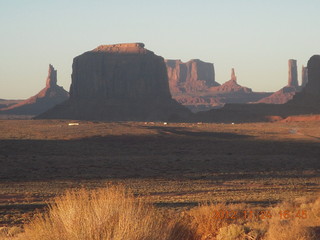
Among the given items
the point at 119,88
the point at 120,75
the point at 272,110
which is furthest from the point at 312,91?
the point at 120,75

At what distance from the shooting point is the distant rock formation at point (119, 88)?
156m

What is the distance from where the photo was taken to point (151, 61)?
182500 mm

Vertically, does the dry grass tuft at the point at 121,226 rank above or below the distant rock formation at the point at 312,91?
below

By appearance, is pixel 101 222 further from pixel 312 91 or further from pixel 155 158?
pixel 312 91

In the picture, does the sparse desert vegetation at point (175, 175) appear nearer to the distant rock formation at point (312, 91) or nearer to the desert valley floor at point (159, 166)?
the desert valley floor at point (159, 166)

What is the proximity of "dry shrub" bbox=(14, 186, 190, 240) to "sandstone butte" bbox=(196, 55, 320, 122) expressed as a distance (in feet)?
394

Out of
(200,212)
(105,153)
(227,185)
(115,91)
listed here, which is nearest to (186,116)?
(115,91)

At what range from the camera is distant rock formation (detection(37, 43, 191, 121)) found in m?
156

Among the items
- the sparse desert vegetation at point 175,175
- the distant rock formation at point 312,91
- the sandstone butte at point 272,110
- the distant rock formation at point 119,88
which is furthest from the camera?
the distant rock formation at point 119,88

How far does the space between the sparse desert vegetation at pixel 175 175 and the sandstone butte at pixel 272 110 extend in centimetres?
4668

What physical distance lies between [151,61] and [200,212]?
170m

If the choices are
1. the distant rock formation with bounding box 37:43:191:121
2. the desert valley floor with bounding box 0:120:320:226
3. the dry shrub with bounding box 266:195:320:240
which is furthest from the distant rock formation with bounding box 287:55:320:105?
the dry shrub with bounding box 266:195:320:240

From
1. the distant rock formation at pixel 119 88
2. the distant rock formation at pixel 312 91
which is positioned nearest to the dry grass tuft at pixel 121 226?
the distant rock formation at pixel 312 91

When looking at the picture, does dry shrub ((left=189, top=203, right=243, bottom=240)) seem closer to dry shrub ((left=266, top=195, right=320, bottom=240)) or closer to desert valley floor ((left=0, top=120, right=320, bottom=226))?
dry shrub ((left=266, top=195, right=320, bottom=240))
